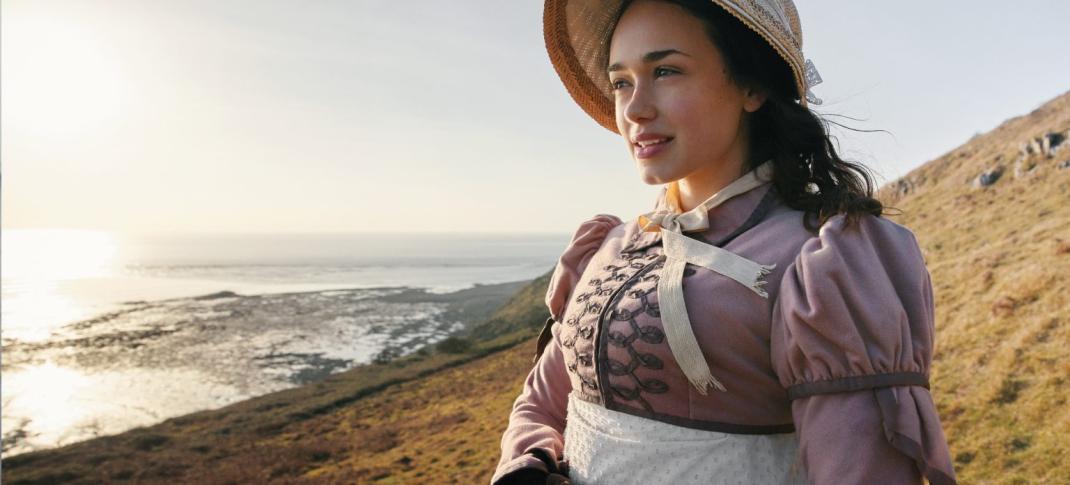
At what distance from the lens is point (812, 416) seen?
118 cm

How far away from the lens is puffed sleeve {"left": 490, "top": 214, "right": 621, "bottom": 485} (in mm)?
1639

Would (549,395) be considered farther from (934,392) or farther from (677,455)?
(934,392)

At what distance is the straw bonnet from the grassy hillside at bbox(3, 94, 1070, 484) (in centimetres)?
49

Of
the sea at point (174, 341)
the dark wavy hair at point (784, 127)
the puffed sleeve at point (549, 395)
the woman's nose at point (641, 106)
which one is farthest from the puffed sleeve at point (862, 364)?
the sea at point (174, 341)

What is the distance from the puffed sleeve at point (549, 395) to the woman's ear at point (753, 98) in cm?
65

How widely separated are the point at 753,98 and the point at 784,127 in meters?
0.12

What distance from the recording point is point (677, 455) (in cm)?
141

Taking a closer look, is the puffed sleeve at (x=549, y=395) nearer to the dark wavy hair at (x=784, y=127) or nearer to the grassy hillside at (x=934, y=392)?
the dark wavy hair at (x=784, y=127)

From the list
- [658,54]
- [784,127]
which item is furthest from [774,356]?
[658,54]

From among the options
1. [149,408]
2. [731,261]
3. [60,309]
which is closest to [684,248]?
[731,261]

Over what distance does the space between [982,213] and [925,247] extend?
497 centimetres

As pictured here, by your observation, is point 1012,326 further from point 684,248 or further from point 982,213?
point 982,213

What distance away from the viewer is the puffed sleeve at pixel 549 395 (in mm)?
1639

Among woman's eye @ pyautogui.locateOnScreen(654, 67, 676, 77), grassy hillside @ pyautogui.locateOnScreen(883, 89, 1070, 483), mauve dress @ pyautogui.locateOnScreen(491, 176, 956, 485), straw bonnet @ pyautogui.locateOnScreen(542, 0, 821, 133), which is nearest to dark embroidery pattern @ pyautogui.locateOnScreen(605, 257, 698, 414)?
mauve dress @ pyautogui.locateOnScreen(491, 176, 956, 485)
